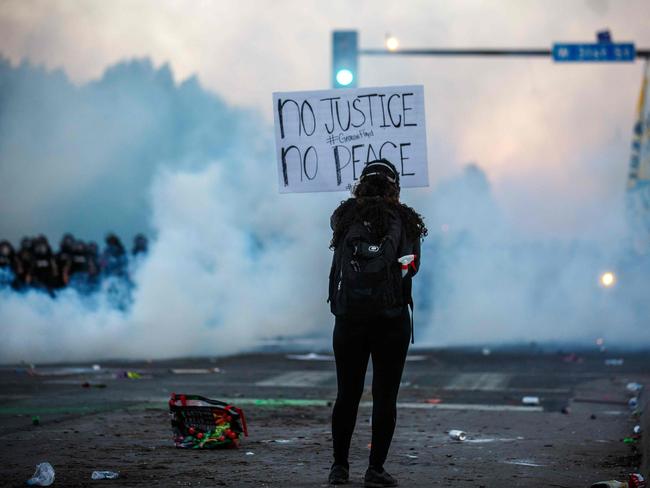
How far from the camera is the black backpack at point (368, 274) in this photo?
5188 mm

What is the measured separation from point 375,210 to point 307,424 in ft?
12.2

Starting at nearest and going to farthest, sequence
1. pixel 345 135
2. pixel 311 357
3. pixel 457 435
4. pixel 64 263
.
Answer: pixel 345 135, pixel 457 435, pixel 311 357, pixel 64 263

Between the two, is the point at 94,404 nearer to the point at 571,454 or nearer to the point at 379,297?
the point at 571,454

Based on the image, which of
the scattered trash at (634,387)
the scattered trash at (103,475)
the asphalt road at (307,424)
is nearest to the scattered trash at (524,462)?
the asphalt road at (307,424)

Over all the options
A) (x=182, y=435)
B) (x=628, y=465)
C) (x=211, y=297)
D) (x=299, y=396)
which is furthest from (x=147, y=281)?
(x=628, y=465)

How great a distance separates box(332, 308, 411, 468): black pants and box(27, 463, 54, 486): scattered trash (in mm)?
1536

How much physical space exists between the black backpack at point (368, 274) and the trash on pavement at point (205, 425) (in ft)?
6.79

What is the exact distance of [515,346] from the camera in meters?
21.2

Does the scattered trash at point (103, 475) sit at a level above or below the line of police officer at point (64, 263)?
below

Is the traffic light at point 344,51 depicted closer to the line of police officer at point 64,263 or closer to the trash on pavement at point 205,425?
the line of police officer at point 64,263

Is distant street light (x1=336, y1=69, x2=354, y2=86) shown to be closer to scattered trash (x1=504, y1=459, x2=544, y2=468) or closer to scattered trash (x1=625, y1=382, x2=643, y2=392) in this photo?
scattered trash (x1=625, y1=382, x2=643, y2=392)

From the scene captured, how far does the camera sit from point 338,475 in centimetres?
551

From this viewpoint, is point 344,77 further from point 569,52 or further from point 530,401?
point 569,52

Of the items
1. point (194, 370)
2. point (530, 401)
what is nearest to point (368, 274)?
point (530, 401)
